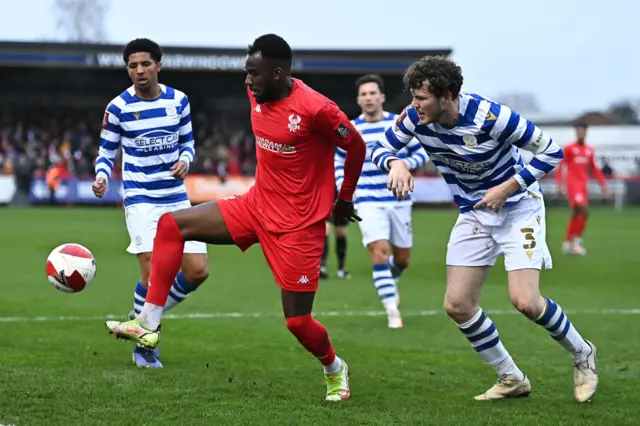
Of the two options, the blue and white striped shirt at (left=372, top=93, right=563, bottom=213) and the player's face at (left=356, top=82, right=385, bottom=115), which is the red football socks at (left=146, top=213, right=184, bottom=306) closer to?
the blue and white striped shirt at (left=372, top=93, right=563, bottom=213)

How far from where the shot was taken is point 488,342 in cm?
673

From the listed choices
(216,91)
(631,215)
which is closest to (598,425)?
(631,215)

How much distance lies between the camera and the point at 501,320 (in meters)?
10.6

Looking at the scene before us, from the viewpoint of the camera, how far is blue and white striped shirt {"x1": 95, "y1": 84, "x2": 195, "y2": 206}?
8055 millimetres

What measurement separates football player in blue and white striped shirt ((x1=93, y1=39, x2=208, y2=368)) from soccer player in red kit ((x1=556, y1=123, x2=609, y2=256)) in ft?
41.3

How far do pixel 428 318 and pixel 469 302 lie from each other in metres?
4.24

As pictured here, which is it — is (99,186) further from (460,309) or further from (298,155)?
(460,309)

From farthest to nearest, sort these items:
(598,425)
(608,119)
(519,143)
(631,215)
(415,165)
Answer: (608,119) < (631,215) < (415,165) < (519,143) < (598,425)

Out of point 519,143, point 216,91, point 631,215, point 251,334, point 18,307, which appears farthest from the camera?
point 216,91

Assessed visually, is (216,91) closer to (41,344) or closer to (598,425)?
(41,344)

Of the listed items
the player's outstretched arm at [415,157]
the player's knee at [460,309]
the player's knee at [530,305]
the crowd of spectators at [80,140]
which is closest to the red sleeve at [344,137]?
the player's knee at [460,309]

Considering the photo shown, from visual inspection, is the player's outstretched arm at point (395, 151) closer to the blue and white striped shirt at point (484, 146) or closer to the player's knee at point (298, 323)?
the blue and white striped shirt at point (484, 146)

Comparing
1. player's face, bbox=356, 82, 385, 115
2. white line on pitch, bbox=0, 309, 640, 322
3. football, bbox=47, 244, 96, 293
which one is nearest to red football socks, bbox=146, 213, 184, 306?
football, bbox=47, 244, 96, 293

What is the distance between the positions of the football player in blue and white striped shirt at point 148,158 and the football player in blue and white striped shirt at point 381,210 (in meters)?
2.83
